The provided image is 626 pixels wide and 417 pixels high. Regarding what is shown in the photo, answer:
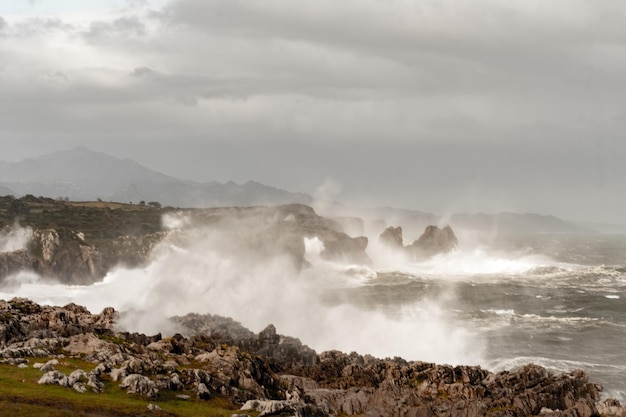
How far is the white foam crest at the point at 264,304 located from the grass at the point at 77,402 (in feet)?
67.5

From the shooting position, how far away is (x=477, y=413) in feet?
111

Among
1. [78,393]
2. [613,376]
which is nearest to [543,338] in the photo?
[613,376]

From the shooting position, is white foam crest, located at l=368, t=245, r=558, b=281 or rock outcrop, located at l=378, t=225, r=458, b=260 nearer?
white foam crest, located at l=368, t=245, r=558, b=281

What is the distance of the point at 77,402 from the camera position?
92.7 feet

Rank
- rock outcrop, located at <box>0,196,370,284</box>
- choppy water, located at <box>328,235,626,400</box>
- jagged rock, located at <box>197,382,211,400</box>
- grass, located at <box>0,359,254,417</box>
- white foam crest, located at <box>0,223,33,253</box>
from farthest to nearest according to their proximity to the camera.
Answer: rock outcrop, located at <box>0,196,370,284</box>
white foam crest, located at <box>0,223,33,253</box>
choppy water, located at <box>328,235,626,400</box>
jagged rock, located at <box>197,382,211,400</box>
grass, located at <box>0,359,254,417</box>

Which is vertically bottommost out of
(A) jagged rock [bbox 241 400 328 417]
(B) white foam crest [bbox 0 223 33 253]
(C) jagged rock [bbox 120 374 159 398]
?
(A) jagged rock [bbox 241 400 328 417]

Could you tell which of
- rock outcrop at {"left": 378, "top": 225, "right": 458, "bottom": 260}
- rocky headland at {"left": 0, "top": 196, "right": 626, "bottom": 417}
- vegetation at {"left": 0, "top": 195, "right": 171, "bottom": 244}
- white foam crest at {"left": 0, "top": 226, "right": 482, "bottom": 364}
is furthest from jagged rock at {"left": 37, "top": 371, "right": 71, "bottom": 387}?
rock outcrop at {"left": 378, "top": 225, "right": 458, "bottom": 260}

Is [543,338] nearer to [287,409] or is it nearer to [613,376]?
[613,376]

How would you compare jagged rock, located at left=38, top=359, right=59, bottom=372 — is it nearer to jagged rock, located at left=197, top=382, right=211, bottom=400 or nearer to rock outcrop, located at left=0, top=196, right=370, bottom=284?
jagged rock, located at left=197, top=382, right=211, bottom=400

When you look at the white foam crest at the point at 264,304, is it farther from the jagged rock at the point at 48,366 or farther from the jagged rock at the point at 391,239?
the jagged rock at the point at 391,239

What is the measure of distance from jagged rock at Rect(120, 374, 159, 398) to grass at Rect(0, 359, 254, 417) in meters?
0.38

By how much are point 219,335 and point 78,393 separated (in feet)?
71.0

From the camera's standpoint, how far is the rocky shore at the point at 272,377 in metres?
33.1

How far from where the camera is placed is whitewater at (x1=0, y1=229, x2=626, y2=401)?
204 ft
